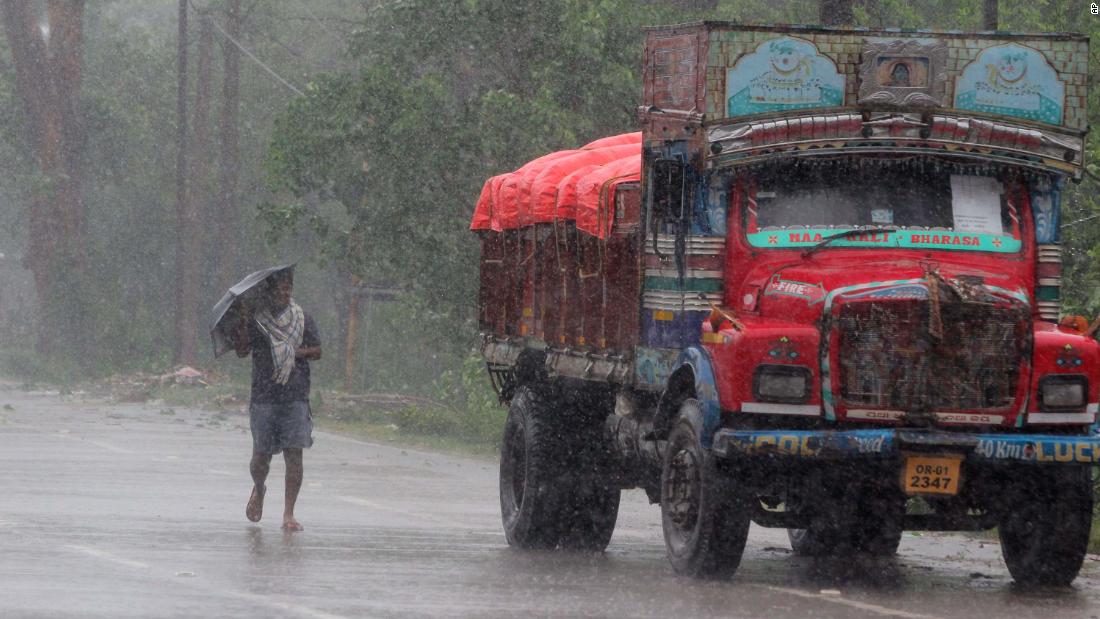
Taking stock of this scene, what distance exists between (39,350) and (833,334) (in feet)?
134

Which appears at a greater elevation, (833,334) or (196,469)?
(833,334)

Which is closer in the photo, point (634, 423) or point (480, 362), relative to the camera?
point (634, 423)

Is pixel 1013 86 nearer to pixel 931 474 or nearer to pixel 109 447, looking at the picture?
pixel 931 474

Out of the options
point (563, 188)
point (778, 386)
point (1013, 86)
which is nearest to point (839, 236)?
point (778, 386)

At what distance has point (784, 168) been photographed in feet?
35.1

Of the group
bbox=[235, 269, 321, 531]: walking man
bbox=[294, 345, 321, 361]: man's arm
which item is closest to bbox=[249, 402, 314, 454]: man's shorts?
bbox=[235, 269, 321, 531]: walking man

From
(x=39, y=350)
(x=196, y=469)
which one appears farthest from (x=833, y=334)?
(x=39, y=350)

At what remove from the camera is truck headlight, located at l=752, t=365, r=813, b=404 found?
31.9 ft

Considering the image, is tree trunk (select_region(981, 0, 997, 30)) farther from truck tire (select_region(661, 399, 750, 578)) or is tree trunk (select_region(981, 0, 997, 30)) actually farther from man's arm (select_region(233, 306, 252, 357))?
truck tire (select_region(661, 399, 750, 578))

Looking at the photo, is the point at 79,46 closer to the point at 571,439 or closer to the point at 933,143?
the point at 571,439

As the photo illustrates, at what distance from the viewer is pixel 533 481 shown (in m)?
13.0

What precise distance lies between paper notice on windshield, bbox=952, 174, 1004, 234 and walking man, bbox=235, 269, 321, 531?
15.6ft

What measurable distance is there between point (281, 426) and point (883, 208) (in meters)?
4.81

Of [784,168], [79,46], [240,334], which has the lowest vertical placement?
[240,334]
